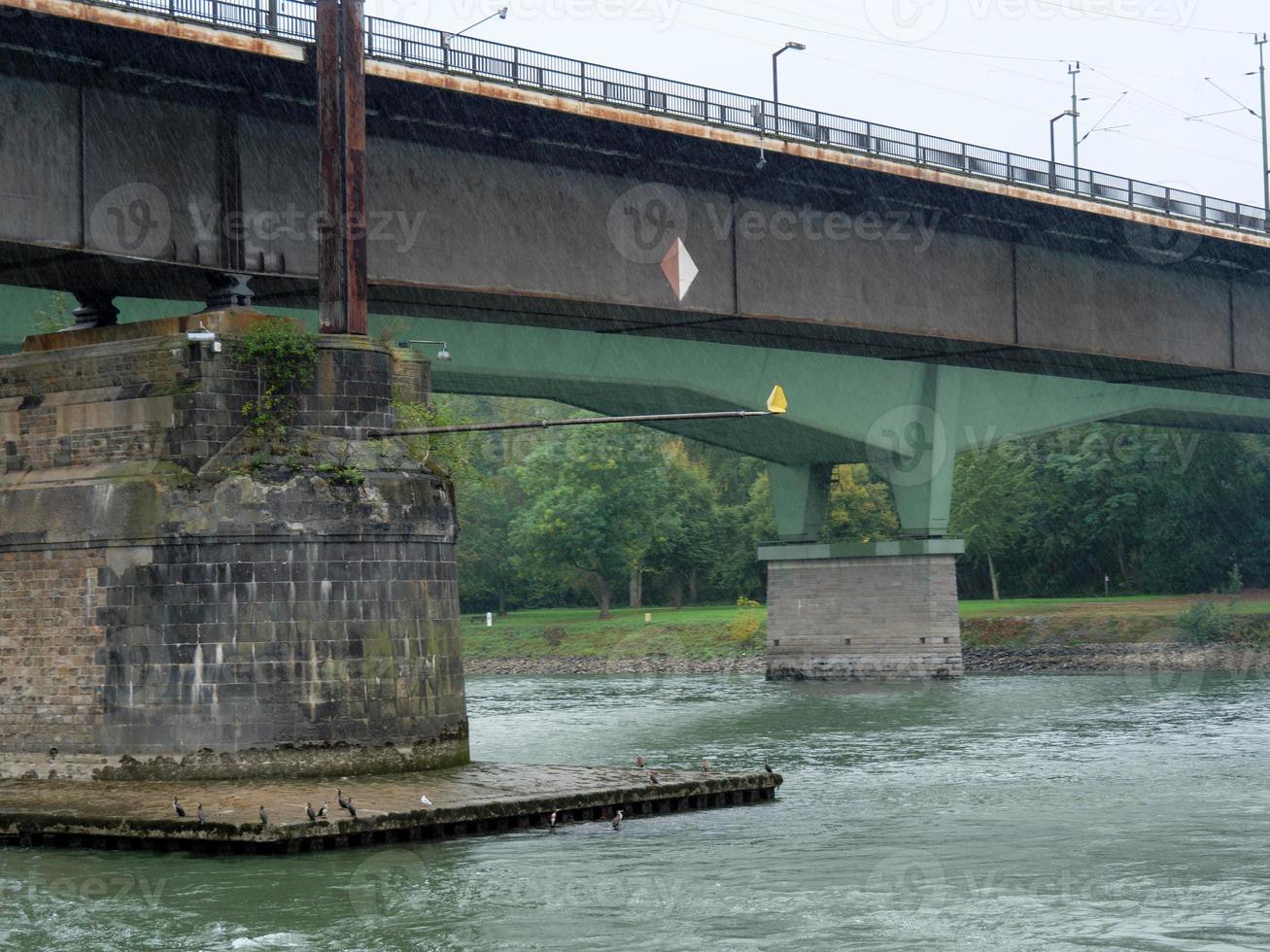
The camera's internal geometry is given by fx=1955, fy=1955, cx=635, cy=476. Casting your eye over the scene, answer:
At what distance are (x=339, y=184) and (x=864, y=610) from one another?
4499 centimetres

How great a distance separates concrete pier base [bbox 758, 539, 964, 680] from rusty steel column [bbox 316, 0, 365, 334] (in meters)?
42.8

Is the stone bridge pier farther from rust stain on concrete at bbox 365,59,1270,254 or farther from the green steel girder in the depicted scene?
the green steel girder

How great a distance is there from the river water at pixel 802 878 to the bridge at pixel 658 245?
35.5ft

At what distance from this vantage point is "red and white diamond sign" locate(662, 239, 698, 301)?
4269 centimetres

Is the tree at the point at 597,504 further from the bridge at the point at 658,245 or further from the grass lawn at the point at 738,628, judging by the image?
the bridge at the point at 658,245

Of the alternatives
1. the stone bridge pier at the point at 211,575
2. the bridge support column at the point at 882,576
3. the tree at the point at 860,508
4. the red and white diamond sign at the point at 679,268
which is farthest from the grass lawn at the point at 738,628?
the stone bridge pier at the point at 211,575

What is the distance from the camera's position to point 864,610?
244 ft

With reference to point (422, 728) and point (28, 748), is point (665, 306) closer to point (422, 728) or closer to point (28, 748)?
point (422, 728)

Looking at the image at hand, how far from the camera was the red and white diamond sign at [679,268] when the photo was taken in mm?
42688

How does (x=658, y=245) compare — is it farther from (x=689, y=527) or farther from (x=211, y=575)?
(x=689, y=527)

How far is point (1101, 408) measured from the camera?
6981 centimetres

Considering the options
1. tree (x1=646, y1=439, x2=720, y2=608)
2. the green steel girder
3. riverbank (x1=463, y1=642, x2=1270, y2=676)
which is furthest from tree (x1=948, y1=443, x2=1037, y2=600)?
the green steel girder

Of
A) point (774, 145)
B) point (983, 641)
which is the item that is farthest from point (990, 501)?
point (774, 145)

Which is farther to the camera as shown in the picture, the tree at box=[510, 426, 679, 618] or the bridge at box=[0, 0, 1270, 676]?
the tree at box=[510, 426, 679, 618]
